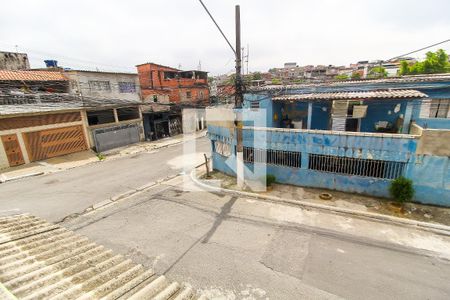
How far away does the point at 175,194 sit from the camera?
1209 centimetres

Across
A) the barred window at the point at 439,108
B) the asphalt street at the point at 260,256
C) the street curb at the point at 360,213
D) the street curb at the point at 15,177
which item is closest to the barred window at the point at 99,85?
the street curb at the point at 15,177

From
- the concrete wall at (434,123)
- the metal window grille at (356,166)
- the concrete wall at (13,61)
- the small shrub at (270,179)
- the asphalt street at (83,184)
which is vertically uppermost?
the concrete wall at (13,61)

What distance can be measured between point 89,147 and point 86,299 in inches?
881

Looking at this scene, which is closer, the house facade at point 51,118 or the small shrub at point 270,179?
the small shrub at point 270,179

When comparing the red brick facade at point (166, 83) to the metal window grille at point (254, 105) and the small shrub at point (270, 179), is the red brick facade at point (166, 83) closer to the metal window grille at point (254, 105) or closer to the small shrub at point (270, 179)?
the metal window grille at point (254, 105)

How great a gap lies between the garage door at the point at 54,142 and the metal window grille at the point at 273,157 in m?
17.4

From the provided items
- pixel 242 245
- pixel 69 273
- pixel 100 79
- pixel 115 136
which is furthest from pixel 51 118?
pixel 69 273

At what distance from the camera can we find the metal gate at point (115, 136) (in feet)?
73.6

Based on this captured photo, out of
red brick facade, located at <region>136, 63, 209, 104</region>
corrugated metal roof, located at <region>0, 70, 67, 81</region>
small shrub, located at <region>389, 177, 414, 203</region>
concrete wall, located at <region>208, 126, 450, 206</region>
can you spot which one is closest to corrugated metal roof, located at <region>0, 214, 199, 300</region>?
concrete wall, located at <region>208, 126, 450, 206</region>

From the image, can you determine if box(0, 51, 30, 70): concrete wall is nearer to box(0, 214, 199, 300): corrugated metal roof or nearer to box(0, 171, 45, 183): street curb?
box(0, 171, 45, 183): street curb

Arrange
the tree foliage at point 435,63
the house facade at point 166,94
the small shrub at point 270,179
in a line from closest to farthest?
the small shrub at point 270,179, the house facade at point 166,94, the tree foliage at point 435,63

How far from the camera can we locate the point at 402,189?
9.43 meters

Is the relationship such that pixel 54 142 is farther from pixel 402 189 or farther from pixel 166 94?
pixel 402 189

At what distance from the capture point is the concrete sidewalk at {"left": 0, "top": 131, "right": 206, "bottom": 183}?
16.1 meters
